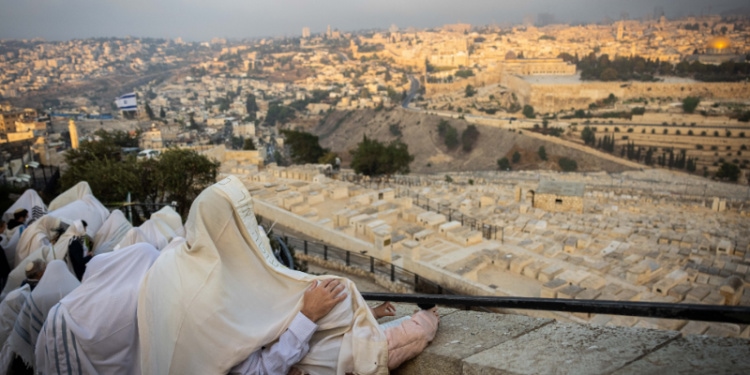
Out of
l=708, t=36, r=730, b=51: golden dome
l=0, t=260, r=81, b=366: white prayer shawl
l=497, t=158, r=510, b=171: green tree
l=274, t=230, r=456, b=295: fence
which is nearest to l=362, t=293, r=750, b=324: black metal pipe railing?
l=0, t=260, r=81, b=366: white prayer shawl

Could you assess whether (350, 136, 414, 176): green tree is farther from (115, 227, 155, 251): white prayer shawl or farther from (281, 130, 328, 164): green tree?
(115, 227, 155, 251): white prayer shawl

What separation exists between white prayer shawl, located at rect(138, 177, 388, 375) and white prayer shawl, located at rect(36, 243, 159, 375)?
0.16 m

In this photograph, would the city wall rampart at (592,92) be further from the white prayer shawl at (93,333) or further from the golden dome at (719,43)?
the white prayer shawl at (93,333)

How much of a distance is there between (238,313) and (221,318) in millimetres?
69

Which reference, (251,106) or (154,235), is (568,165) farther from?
(251,106)

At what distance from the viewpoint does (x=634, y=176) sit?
3369 cm

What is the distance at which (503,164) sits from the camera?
39031 millimetres

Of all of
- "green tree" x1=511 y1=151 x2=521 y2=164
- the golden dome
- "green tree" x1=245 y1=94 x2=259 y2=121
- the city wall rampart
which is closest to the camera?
"green tree" x1=511 y1=151 x2=521 y2=164

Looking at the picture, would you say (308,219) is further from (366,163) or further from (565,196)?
(366,163)

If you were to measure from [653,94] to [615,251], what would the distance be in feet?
172

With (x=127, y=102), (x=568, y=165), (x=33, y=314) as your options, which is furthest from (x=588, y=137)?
(x=127, y=102)

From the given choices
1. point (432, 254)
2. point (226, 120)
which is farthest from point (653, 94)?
point (432, 254)

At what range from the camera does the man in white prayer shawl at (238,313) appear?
5.63ft

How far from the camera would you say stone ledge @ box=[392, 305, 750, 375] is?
4.63ft
